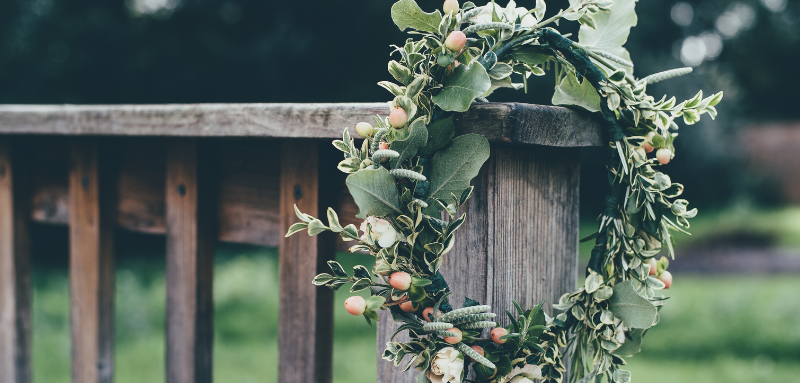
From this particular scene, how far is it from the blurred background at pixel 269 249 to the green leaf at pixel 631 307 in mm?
2280

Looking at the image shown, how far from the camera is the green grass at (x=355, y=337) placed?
9.91ft

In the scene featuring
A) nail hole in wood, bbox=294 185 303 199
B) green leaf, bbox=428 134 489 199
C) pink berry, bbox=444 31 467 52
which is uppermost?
pink berry, bbox=444 31 467 52

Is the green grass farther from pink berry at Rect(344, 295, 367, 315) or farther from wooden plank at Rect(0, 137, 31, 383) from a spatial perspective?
pink berry at Rect(344, 295, 367, 315)

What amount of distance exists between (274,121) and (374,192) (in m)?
0.34

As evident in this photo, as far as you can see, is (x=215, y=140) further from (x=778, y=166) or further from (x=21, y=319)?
(x=778, y=166)

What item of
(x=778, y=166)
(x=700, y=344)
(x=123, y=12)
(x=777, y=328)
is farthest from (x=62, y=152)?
(x=778, y=166)

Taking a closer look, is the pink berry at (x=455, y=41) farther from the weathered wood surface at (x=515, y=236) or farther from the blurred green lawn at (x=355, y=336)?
the blurred green lawn at (x=355, y=336)

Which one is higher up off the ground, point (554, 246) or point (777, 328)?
point (554, 246)

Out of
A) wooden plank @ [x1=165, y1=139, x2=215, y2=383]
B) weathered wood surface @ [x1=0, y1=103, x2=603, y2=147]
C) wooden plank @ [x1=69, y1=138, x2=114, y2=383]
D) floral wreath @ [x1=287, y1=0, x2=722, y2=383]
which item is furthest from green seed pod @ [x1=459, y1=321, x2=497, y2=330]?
wooden plank @ [x1=69, y1=138, x2=114, y2=383]

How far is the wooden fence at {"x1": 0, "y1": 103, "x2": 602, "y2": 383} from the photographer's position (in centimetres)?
84

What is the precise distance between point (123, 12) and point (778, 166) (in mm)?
13186

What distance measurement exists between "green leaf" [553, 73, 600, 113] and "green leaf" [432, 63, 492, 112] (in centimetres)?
18

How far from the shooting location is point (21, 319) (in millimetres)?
1605

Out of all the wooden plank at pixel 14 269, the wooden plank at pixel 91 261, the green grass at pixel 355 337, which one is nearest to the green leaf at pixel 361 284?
the wooden plank at pixel 91 261
